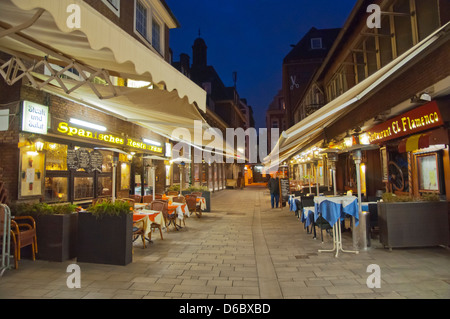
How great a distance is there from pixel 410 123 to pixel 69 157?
9.19 metres

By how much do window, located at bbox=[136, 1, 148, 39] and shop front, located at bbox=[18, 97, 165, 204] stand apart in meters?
4.31

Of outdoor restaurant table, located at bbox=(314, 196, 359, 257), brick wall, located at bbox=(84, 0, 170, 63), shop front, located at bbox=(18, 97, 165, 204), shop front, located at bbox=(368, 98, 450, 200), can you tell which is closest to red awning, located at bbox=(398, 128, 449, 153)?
shop front, located at bbox=(368, 98, 450, 200)

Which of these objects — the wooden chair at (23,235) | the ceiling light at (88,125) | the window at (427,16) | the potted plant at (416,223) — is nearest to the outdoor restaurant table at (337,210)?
the potted plant at (416,223)

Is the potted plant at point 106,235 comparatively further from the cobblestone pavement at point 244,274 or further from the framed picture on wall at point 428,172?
the framed picture on wall at point 428,172

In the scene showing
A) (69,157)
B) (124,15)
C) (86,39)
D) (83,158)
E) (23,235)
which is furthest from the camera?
(124,15)

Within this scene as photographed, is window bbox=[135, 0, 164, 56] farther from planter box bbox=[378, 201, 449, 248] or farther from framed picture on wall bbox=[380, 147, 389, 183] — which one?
planter box bbox=[378, 201, 449, 248]

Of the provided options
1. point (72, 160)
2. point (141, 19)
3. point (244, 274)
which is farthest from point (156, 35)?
point (244, 274)

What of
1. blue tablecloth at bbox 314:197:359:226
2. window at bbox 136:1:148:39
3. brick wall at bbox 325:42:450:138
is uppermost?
window at bbox 136:1:148:39

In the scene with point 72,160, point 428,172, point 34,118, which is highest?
point 34,118

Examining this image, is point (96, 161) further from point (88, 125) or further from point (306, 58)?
point (306, 58)

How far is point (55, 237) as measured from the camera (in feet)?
17.0

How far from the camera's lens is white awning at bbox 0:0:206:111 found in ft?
8.17
